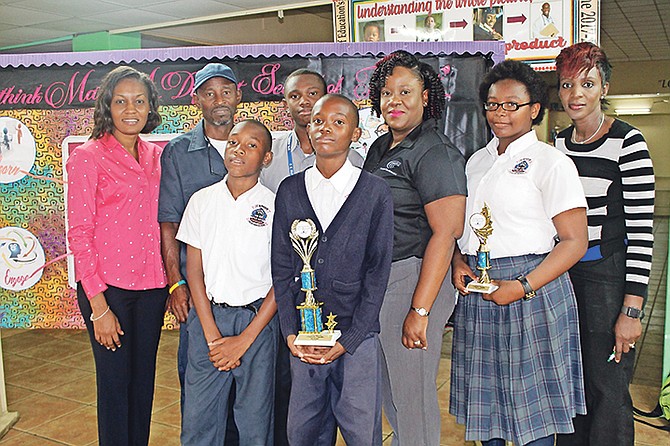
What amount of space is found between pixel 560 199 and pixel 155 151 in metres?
1.58

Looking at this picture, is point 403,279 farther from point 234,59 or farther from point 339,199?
point 234,59

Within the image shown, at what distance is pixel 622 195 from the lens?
239 cm

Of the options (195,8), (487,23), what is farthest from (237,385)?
(195,8)

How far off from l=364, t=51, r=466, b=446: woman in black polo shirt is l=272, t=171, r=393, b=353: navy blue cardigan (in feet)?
0.41

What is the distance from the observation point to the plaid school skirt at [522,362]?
2.20m

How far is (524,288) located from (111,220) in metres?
1.51

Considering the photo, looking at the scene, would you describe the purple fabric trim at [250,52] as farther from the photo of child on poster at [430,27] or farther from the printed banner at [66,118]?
A: the photo of child on poster at [430,27]

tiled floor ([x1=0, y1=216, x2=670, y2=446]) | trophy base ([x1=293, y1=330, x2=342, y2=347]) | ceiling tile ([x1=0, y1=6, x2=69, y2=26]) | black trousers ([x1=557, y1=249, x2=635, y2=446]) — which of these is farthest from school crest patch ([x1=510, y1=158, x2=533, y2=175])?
ceiling tile ([x1=0, y1=6, x2=69, y2=26])

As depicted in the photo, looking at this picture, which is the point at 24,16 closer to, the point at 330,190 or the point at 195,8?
the point at 195,8

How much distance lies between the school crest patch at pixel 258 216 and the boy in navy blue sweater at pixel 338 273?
0.51ft

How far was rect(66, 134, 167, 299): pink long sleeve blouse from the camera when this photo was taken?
2.34 meters

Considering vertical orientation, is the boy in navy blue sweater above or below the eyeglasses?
below

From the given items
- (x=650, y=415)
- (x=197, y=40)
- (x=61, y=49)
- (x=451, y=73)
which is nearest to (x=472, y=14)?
(x=451, y=73)

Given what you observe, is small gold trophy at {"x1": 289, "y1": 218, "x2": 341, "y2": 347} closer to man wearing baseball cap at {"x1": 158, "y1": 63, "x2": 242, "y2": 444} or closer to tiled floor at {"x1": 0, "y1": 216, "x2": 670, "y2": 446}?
man wearing baseball cap at {"x1": 158, "y1": 63, "x2": 242, "y2": 444}
